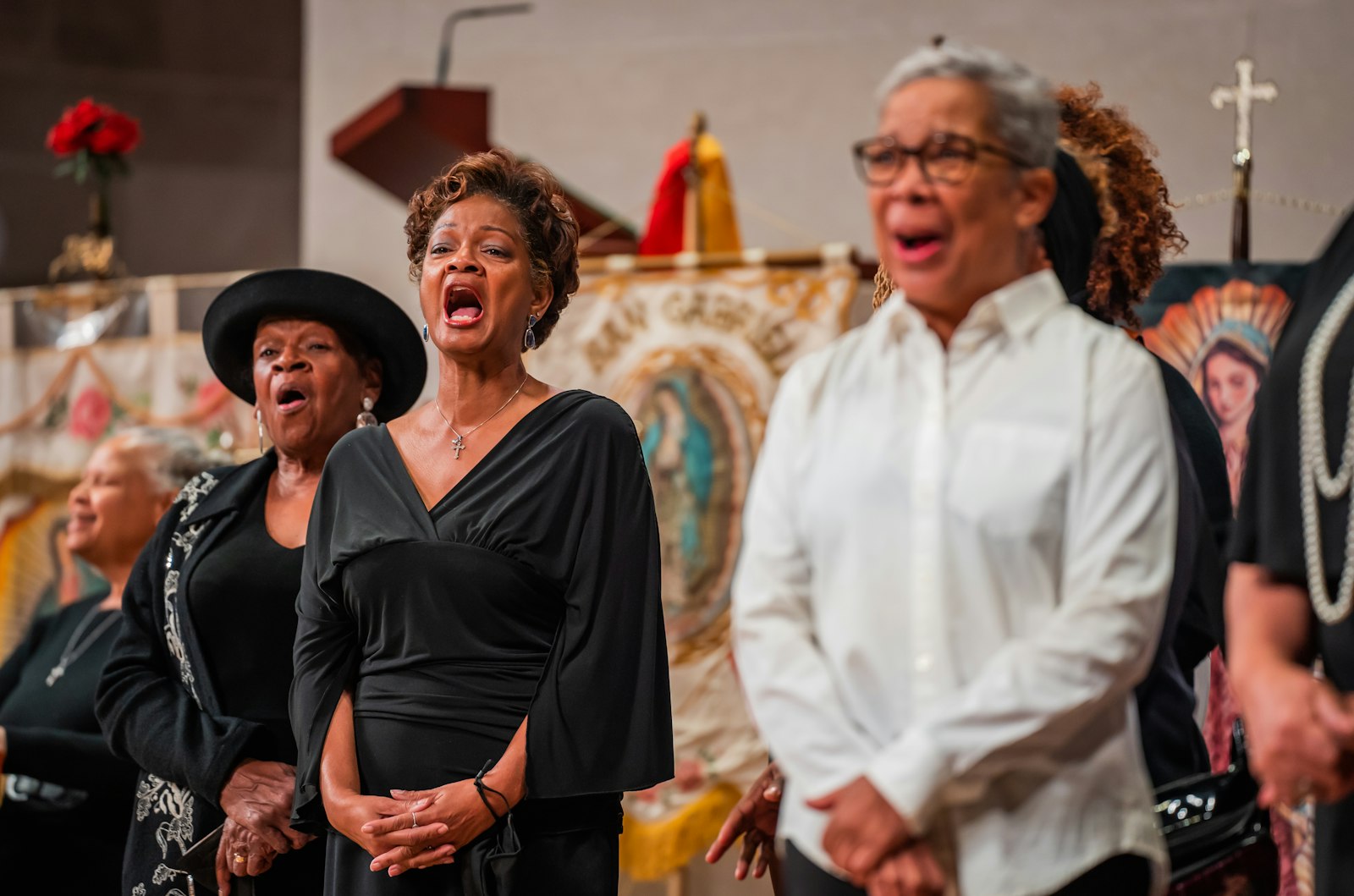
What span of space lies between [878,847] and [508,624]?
3.02 ft

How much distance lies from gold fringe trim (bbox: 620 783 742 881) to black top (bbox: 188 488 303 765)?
6.22ft

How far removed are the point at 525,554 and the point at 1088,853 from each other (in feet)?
3.38

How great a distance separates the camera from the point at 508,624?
2.38 m

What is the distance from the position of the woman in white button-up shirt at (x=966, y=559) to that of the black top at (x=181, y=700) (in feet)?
4.45

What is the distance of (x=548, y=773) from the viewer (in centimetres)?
233

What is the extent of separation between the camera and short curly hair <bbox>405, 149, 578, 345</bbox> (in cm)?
259

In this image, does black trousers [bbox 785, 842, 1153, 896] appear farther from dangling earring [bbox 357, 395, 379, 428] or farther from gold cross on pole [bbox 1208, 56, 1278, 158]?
gold cross on pole [bbox 1208, 56, 1278, 158]

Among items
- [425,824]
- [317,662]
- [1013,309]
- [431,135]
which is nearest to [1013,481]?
[1013,309]

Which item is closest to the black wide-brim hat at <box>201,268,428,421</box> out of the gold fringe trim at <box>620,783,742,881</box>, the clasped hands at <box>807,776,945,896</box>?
the clasped hands at <box>807,776,945,896</box>

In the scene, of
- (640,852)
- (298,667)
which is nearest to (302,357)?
(298,667)

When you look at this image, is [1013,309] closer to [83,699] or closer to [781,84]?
[83,699]

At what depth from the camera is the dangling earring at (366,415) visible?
2963mm

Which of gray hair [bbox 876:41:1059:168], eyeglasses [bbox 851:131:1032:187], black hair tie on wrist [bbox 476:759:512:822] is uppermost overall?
gray hair [bbox 876:41:1059:168]

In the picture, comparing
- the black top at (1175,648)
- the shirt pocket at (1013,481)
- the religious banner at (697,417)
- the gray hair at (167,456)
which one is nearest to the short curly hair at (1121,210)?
the black top at (1175,648)
